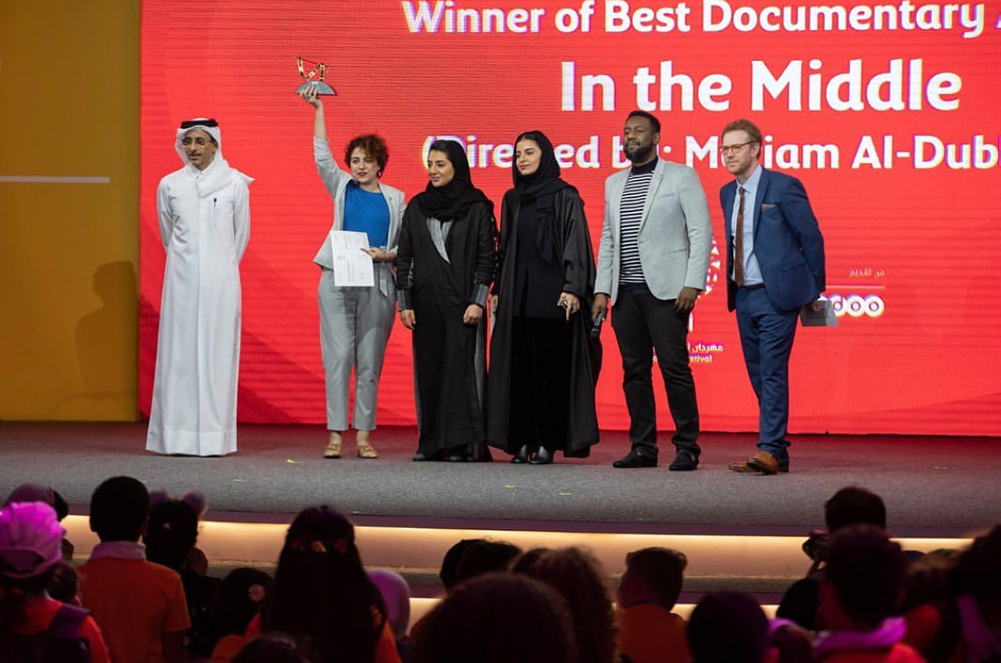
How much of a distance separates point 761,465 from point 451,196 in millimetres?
1740

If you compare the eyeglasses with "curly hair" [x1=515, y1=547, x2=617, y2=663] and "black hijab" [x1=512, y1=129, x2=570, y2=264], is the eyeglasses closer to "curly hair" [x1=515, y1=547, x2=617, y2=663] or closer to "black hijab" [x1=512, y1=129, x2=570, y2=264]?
"black hijab" [x1=512, y1=129, x2=570, y2=264]

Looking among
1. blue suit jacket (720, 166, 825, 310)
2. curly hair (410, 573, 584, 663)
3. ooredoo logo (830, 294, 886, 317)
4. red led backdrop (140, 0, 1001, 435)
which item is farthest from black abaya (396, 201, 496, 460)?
curly hair (410, 573, 584, 663)

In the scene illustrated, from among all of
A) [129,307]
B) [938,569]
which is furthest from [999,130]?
[938,569]

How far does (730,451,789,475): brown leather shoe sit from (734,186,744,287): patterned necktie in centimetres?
71

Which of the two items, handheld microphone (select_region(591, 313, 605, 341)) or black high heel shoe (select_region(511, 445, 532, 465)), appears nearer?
handheld microphone (select_region(591, 313, 605, 341))

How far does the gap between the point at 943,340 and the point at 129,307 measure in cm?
459

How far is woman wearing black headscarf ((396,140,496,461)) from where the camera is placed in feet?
20.7

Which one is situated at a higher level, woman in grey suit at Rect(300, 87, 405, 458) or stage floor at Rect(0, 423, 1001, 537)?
woman in grey suit at Rect(300, 87, 405, 458)

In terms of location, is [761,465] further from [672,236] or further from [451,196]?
[451,196]

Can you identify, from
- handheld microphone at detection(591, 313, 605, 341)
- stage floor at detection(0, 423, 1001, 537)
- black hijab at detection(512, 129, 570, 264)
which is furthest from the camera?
black hijab at detection(512, 129, 570, 264)

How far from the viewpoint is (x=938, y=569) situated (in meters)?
2.49

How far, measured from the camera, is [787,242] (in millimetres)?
5918

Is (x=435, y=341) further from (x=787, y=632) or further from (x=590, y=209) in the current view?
(x=787, y=632)

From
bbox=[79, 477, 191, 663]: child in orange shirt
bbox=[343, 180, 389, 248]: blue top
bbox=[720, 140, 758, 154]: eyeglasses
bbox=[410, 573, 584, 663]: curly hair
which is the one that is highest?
bbox=[720, 140, 758, 154]: eyeglasses
